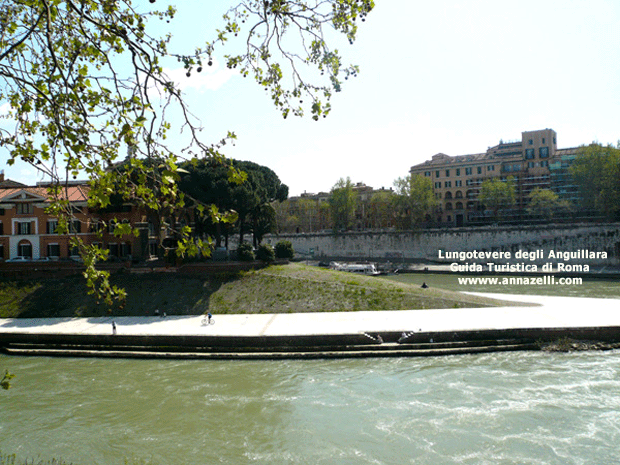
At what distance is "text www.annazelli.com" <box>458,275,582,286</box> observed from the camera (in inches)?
1651

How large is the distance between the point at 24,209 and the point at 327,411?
32.7 m

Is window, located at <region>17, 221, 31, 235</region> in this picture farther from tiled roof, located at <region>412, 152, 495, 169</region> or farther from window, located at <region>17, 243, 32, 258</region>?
tiled roof, located at <region>412, 152, 495, 169</region>

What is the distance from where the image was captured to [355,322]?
23.8 m

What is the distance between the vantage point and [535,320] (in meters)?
22.4

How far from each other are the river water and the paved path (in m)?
2.51

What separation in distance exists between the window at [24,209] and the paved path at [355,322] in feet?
38.3

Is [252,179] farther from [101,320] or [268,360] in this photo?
[268,360]

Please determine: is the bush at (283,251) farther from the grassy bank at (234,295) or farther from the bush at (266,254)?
the grassy bank at (234,295)

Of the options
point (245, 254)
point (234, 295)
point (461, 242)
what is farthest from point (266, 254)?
point (461, 242)

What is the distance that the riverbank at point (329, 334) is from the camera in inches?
800

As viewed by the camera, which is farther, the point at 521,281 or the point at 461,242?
the point at 461,242

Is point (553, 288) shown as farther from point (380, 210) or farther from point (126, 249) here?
point (380, 210)

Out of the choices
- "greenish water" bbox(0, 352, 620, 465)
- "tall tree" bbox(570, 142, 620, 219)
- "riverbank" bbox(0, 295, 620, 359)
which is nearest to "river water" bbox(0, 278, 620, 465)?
"greenish water" bbox(0, 352, 620, 465)

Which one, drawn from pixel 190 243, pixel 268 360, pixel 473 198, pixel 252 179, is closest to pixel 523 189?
pixel 473 198
